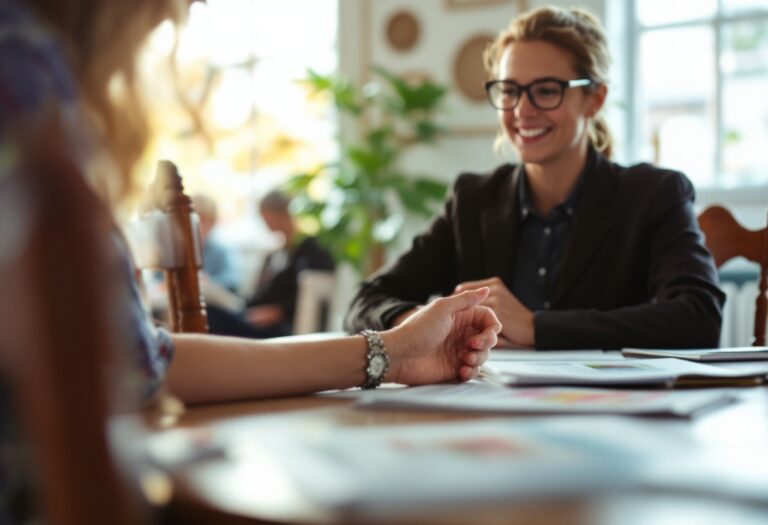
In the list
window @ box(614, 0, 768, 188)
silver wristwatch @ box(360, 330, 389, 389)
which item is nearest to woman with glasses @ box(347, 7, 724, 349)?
silver wristwatch @ box(360, 330, 389, 389)

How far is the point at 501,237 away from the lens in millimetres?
2066

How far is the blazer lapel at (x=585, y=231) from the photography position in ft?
6.34

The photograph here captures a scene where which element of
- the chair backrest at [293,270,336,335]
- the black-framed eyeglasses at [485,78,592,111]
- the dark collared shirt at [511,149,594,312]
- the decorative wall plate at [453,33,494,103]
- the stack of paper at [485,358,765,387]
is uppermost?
the decorative wall plate at [453,33,494,103]

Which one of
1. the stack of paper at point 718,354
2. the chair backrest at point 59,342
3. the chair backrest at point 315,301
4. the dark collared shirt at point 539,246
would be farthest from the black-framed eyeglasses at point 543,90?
the chair backrest at point 315,301

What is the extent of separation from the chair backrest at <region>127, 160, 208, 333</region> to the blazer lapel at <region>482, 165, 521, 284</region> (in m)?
0.77

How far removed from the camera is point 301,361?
108 cm

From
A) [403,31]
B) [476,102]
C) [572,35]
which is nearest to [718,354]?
[572,35]

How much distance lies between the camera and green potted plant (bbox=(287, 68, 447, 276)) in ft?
15.0

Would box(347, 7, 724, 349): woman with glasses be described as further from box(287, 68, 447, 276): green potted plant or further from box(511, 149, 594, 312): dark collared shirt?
box(287, 68, 447, 276): green potted plant

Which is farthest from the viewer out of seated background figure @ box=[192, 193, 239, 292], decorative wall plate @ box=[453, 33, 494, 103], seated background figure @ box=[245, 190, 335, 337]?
seated background figure @ box=[192, 193, 239, 292]

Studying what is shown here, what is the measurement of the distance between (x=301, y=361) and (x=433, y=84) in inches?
147

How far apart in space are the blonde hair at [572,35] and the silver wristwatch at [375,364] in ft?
3.96

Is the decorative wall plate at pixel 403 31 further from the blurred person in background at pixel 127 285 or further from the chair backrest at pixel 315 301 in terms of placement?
the blurred person in background at pixel 127 285

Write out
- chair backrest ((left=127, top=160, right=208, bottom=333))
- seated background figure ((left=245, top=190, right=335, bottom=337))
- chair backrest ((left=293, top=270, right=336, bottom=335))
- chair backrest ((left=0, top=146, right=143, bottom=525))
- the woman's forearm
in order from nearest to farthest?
chair backrest ((left=0, top=146, right=143, bottom=525)) → the woman's forearm → chair backrest ((left=127, top=160, right=208, bottom=333)) → chair backrest ((left=293, top=270, right=336, bottom=335)) → seated background figure ((left=245, top=190, right=335, bottom=337))
